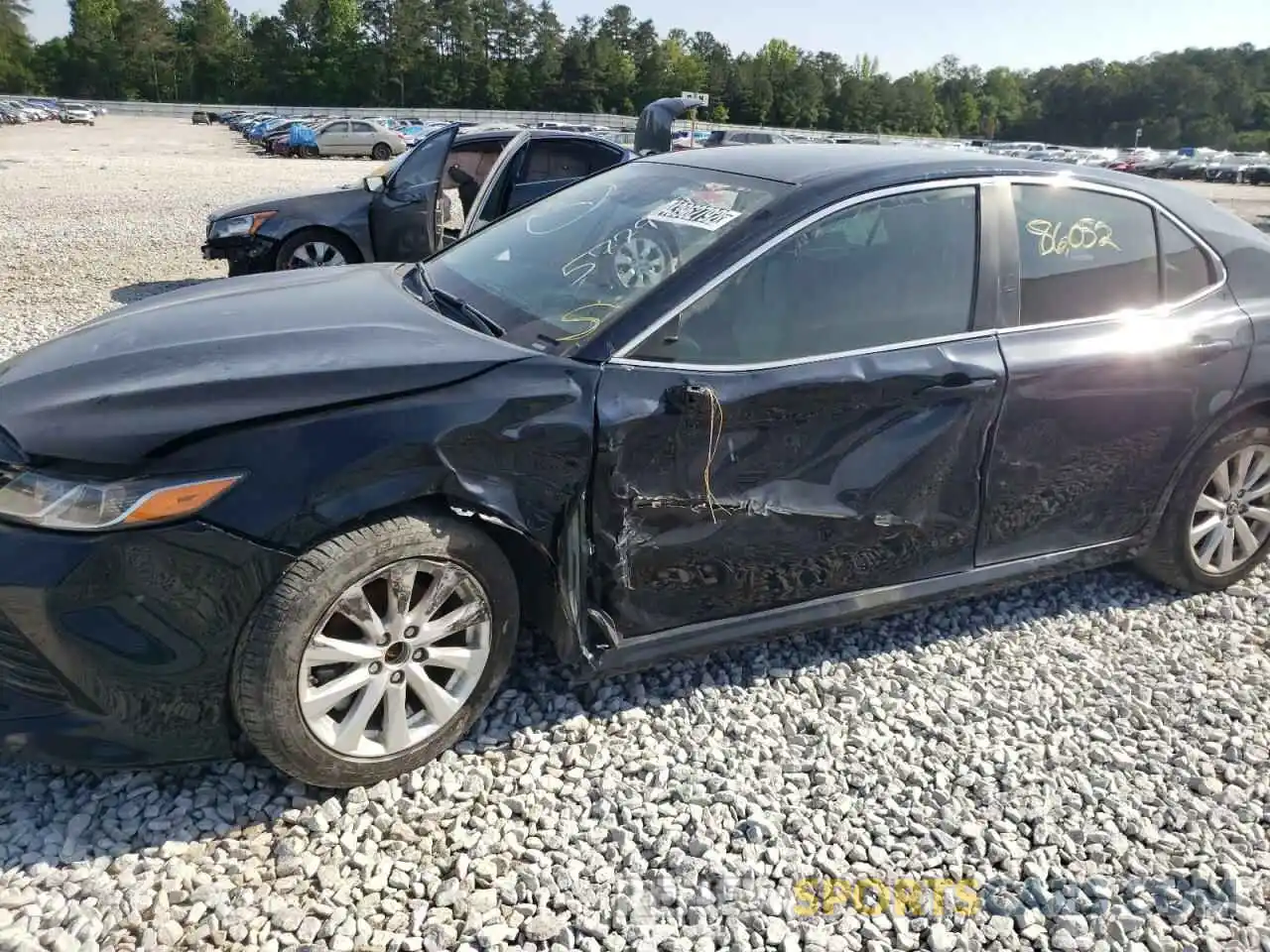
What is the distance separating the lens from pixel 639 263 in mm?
2980

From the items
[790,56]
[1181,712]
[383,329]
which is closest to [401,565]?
[383,329]

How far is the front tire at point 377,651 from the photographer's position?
234 centimetres

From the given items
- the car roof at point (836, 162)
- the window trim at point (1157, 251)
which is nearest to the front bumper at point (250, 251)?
the car roof at point (836, 162)

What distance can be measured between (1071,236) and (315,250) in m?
6.70

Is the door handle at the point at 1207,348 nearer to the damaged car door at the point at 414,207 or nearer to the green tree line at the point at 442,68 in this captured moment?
the damaged car door at the point at 414,207

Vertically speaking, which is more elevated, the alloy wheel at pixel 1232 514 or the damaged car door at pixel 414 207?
the damaged car door at pixel 414 207

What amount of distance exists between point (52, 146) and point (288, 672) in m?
43.7

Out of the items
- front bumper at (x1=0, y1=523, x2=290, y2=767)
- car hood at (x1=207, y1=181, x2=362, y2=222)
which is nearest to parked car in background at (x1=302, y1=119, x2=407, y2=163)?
car hood at (x1=207, y1=181, x2=362, y2=222)

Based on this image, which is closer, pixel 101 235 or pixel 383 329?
pixel 383 329

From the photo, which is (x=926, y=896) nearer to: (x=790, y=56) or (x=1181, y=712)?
(x=1181, y=712)

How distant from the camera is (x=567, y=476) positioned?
8.53ft

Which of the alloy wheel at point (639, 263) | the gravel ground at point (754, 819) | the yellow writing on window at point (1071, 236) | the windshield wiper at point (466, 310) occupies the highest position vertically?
the yellow writing on window at point (1071, 236)

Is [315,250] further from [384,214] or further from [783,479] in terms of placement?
[783,479]

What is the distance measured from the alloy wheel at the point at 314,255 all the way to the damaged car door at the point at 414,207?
0.38m
